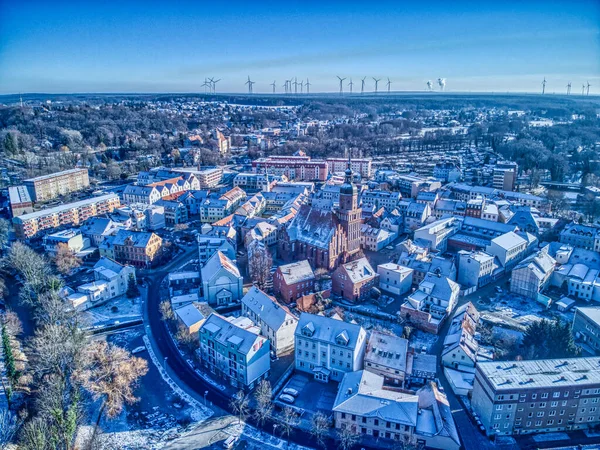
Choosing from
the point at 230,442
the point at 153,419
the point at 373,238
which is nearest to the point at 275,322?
the point at 230,442

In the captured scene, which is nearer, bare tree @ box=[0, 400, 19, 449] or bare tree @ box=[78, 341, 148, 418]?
bare tree @ box=[0, 400, 19, 449]

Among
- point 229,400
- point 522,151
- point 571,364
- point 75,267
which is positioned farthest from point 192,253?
point 522,151

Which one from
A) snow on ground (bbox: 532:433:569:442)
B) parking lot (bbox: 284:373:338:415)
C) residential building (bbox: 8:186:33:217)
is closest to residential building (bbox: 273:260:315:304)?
parking lot (bbox: 284:373:338:415)

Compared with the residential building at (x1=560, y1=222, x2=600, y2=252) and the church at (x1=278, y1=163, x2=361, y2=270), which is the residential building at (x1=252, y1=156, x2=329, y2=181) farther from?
Result: the residential building at (x1=560, y1=222, x2=600, y2=252)

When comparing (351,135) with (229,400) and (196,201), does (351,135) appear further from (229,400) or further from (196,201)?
(229,400)

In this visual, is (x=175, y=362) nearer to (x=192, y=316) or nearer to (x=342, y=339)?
(x=192, y=316)

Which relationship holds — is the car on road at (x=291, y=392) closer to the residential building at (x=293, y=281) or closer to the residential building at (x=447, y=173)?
the residential building at (x=293, y=281)

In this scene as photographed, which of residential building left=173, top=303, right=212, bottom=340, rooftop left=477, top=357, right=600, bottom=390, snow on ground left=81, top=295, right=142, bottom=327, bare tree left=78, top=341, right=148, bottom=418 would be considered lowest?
snow on ground left=81, top=295, right=142, bottom=327

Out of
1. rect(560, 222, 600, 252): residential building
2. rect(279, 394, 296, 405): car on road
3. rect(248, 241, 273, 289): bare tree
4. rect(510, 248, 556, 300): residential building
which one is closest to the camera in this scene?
rect(279, 394, 296, 405): car on road

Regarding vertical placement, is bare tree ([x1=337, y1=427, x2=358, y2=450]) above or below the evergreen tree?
below
